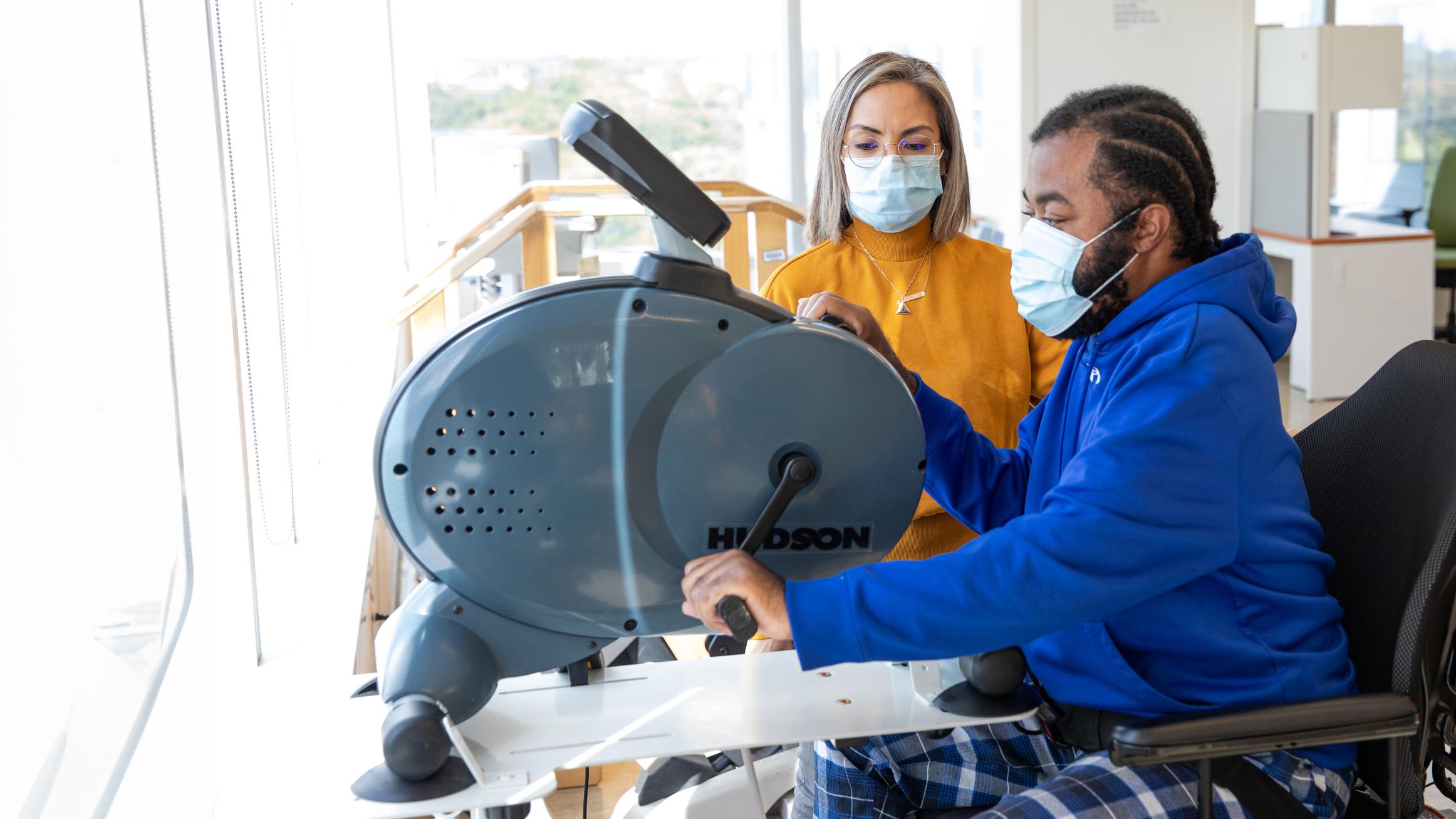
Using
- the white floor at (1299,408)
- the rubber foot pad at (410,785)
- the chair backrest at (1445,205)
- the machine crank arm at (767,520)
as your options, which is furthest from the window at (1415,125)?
the rubber foot pad at (410,785)

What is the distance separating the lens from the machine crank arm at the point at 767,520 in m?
1.03

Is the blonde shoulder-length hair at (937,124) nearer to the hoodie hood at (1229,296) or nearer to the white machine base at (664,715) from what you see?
the hoodie hood at (1229,296)

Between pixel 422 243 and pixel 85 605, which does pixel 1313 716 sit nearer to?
pixel 85 605

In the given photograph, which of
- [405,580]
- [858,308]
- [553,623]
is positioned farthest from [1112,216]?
[405,580]

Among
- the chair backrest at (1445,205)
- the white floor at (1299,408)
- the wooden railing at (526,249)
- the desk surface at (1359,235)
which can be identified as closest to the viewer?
the wooden railing at (526,249)

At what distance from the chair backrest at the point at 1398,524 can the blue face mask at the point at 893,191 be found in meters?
0.69

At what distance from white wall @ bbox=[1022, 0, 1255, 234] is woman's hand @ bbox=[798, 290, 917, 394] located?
4574mm

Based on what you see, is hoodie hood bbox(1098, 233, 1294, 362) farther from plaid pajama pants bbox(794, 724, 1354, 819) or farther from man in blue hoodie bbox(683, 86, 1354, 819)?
plaid pajama pants bbox(794, 724, 1354, 819)

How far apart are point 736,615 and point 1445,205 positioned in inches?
266

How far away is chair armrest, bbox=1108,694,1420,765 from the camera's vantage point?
3.58ft

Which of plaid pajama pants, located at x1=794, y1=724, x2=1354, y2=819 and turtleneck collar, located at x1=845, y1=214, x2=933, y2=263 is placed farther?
turtleneck collar, located at x1=845, y1=214, x2=933, y2=263

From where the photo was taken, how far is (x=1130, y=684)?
1238mm

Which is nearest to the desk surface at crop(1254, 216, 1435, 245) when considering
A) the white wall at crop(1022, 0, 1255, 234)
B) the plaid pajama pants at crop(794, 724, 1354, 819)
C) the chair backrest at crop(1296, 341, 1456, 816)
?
the white wall at crop(1022, 0, 1255, 234)

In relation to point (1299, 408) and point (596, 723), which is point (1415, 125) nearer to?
point (1299, 408)
